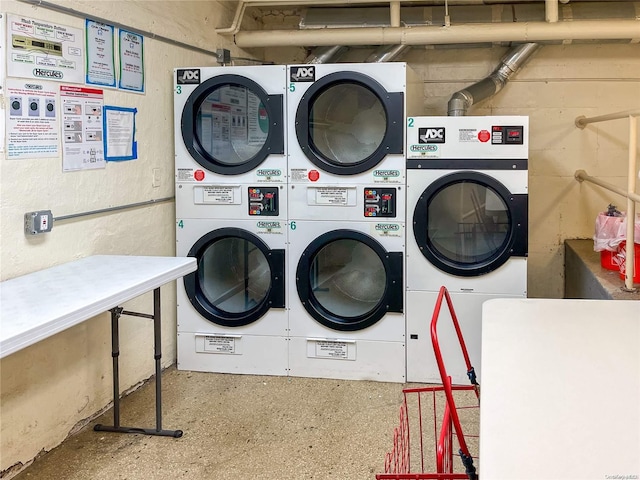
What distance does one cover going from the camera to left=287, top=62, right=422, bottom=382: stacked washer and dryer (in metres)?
3.38

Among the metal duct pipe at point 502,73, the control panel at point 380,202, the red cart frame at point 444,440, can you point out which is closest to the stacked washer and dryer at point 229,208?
the control panel at point 380,202

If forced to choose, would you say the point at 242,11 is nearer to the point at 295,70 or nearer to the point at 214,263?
the point at 295,70

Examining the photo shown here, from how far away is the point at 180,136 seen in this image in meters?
3.59

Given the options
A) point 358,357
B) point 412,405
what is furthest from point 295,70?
point 412,405

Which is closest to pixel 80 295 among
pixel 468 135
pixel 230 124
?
pixel 230 124

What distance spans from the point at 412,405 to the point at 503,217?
118 cm

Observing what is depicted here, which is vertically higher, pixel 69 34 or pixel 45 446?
pixel 69 34

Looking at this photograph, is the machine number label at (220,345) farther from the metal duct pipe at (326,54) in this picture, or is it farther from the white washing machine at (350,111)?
the metal duct pipe at (326,54)

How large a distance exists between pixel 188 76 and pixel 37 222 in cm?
142

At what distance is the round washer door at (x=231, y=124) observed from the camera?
3.49 meters

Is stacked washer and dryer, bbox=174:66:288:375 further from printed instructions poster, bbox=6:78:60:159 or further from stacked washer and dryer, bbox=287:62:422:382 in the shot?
printed instructions poster, bbox=6:78:60:159

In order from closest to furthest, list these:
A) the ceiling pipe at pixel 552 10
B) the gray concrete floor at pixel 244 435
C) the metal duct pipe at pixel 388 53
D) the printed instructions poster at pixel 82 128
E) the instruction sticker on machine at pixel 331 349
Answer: the gray concrete floor at pixel 244 435 < the printed instructions poster at pixel 82 128 < the instruction sticker on machine at pixel 331 349 < the ceiling pipe at pixel 552 10 < the metal duct pipe at pixel 388 53

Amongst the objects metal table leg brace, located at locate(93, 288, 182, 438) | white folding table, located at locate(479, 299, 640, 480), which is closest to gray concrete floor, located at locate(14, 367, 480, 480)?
metal table leg brace, located at locate(93, 288, 182, 438)

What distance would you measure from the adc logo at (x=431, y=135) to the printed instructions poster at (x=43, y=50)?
69.7 inches
